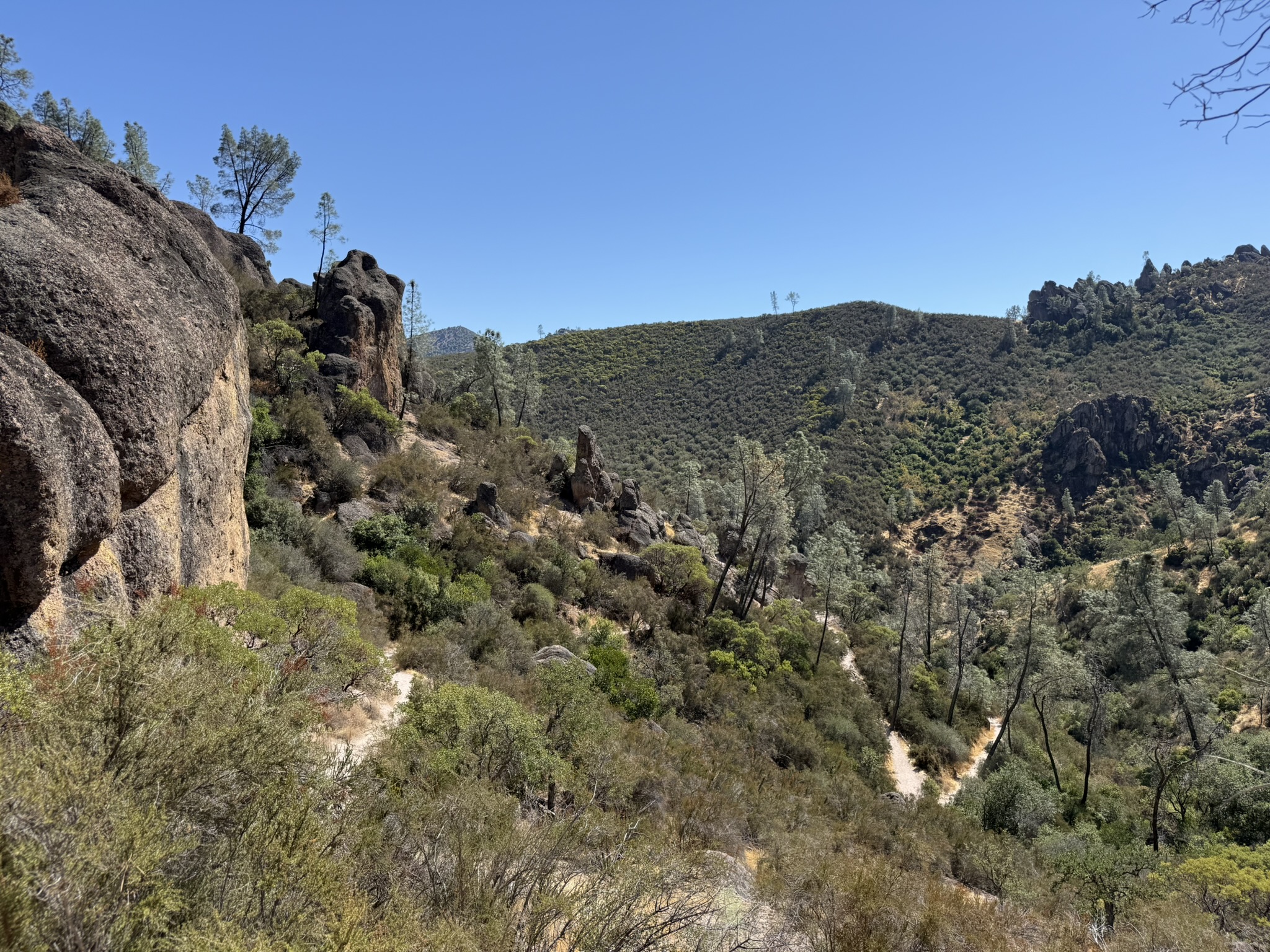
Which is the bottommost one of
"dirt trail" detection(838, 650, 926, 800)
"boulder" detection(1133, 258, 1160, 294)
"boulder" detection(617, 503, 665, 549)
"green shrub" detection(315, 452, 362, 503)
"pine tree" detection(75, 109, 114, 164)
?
"dirt trail" detection(838, 650, 926, 800)

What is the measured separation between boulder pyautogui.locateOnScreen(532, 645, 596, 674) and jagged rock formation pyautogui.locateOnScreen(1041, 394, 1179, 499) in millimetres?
57023

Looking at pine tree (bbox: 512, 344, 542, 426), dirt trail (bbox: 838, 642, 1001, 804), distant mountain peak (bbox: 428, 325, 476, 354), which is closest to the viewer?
dirt trail (bbox: 838, 642, 1001, 804)

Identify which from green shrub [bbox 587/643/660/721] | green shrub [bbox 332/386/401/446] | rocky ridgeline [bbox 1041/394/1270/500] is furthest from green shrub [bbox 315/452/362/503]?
rocky ridgeline [bbox 1041/394/1270/500]

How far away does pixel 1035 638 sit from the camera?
21266 mm

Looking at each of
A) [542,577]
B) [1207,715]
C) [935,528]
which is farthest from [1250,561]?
[542,577]

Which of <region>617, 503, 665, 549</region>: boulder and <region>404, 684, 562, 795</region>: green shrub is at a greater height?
<region>617, 503, 665, 549</region>: boulder

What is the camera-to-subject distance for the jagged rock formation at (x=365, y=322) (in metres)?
22.6

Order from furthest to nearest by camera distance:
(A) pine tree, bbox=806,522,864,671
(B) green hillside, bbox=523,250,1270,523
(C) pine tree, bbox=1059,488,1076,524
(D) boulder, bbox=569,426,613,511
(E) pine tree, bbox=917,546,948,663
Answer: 1. (B) green hillside, bbox=523,250,1270,523
2. (C) pine tree, bbox=1059,488,1076,524
3. (A) pine tree, bbox=806,522,864,671
4. (E) pine tree, bbox=917,546,948,663
5. (D) boulder, bbox=569,426,613,511

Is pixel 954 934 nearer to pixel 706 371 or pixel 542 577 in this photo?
pixel 542 577

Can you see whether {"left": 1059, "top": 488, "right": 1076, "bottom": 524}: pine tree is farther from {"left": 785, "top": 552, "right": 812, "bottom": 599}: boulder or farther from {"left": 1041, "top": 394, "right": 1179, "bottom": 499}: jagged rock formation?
{"left": 785, "top": 552, "right": 812, "bottom": 599}: boulder

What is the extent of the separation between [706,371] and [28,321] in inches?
2837

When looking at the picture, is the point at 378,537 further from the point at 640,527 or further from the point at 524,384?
the point at 524,384

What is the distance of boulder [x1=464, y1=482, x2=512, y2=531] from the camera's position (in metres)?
19.8

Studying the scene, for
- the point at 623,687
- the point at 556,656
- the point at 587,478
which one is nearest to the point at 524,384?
the point at 587,478
